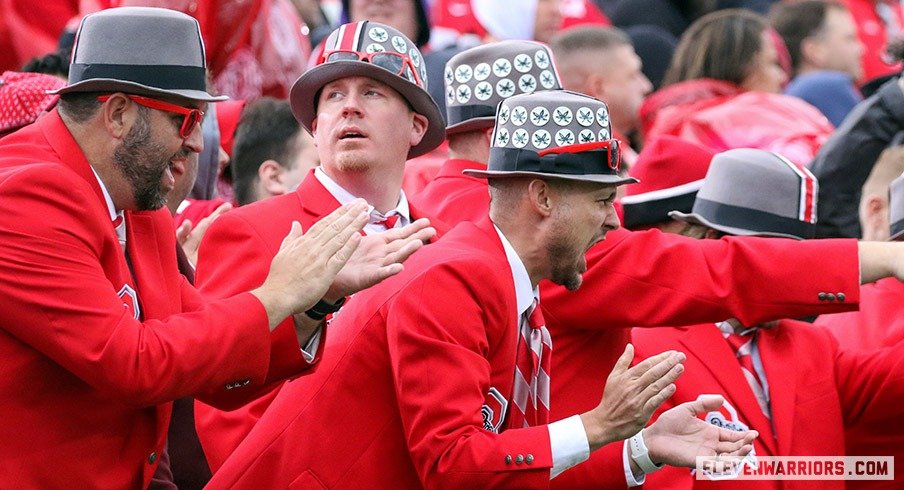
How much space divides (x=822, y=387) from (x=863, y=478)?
1.54 ft

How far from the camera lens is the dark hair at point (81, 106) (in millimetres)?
4285

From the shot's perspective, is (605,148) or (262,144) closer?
(605,148)

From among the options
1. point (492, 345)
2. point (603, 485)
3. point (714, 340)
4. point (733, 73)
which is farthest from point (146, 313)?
point (733, 73)

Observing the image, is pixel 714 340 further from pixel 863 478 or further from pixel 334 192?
pixel 334 192

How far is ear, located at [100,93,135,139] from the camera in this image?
4.27 metres

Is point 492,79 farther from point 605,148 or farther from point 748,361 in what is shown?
point 748,361

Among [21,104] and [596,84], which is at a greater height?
[21,104]

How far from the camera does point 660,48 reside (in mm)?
11117

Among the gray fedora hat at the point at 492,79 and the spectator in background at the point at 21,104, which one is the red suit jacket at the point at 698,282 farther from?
the spectator in background at the point at 21,104

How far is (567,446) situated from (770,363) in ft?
5.61

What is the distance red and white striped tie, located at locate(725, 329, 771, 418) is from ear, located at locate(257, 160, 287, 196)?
216 centimetres

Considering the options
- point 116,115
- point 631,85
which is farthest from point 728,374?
point 631,85

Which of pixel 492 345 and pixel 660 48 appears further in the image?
pixel 660 48

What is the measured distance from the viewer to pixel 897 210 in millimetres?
6121
